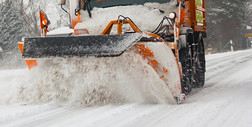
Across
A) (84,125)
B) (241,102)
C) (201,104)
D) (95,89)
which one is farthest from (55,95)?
(241,102)

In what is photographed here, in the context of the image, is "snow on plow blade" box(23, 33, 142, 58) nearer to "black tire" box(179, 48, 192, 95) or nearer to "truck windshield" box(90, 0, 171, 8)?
"black tire" box(179, 48, 192, 95)

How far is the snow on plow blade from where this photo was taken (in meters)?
3.91

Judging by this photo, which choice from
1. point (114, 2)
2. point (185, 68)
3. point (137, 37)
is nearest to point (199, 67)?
point (185, 68)

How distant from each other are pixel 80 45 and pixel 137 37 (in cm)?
70

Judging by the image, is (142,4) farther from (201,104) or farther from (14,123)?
(14,123)

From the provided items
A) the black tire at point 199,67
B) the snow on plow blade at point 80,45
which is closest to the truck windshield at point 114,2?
the snow on plow blade at point 80,45

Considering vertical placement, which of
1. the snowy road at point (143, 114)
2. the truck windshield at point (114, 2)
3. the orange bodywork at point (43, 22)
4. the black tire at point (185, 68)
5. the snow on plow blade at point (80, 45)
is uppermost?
the truck windshield at point (114, 2)

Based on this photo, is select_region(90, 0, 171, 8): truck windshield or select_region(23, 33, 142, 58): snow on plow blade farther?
select_region(90, 0, 171, 8): truck windshield

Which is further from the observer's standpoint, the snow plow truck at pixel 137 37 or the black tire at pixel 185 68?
the black tire at pixel 185 68

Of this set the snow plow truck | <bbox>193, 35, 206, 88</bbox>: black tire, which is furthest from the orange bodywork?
<bbox>193, 35, 206, 88</bbox>: black tire

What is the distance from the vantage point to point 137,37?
3.96 meters

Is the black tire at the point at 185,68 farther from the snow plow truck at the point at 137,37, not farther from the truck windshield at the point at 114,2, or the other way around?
the truck windshield at the point at 114,2

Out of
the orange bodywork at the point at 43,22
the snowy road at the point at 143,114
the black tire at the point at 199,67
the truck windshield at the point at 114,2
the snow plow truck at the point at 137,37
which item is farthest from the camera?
the black tire at the point at 199,67

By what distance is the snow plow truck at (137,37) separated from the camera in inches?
160
